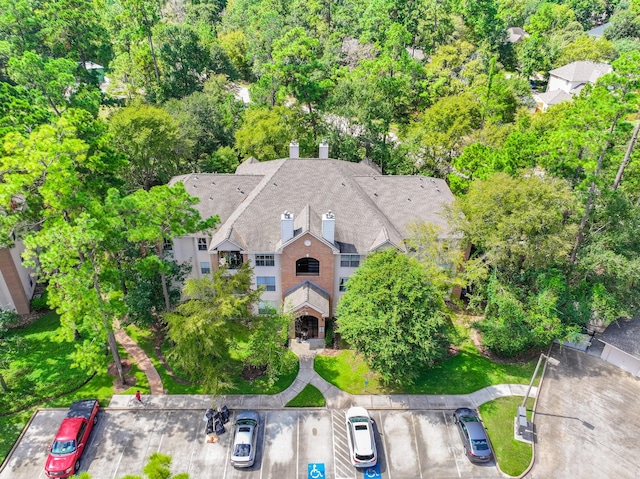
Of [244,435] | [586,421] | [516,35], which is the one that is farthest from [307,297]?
[516,35]

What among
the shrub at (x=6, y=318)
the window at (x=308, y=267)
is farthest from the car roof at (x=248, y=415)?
the shrub at (x=6, y=318)

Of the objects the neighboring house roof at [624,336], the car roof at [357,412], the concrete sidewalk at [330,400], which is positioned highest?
the neighboring house roof at [624,336]

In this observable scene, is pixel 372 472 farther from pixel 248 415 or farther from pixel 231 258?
pixel 231 258

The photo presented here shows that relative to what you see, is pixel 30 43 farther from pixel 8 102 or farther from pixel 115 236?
pixel 115 236

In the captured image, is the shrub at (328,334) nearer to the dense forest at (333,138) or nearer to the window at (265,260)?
the window at (265,260)

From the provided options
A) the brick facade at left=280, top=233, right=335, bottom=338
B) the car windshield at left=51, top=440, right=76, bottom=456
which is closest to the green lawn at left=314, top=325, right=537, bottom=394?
the brick facade at left=280, top=233, right=335, bottom=338

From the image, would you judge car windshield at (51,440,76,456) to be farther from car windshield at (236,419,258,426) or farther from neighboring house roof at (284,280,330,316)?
neighboring house roof at (284,280,330,316)
